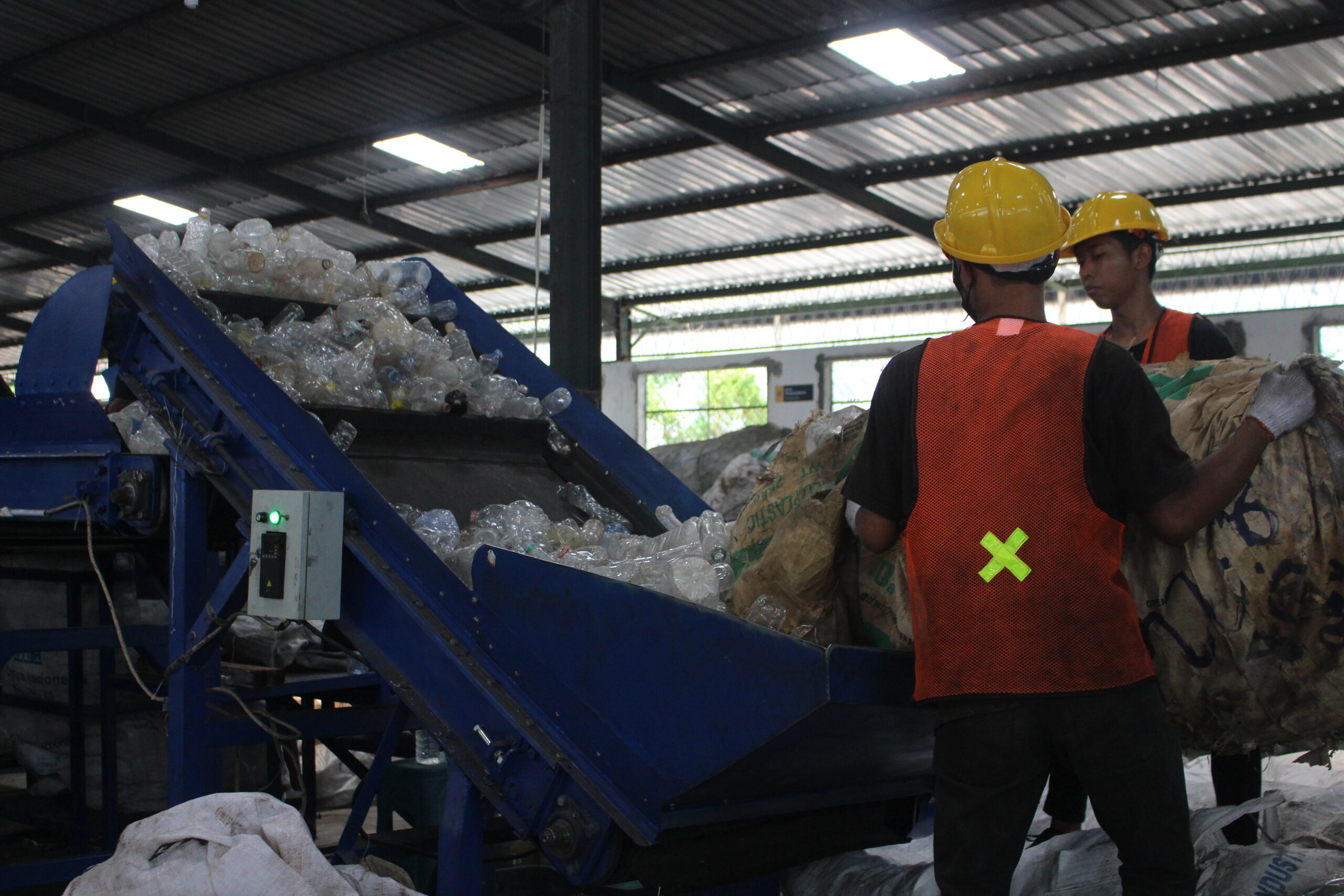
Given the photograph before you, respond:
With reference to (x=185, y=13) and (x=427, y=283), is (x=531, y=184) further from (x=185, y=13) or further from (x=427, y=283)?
(x=427, y=283)

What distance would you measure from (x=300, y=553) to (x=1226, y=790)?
7.17 feet

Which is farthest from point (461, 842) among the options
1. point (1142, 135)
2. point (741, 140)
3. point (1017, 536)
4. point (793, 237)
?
point (793, 237)

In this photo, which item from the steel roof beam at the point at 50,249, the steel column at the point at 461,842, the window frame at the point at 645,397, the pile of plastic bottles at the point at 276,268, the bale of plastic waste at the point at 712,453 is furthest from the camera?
the steel roof beam at the point at 50,249

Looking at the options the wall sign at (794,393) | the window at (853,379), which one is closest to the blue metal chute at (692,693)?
the window at (853,379)

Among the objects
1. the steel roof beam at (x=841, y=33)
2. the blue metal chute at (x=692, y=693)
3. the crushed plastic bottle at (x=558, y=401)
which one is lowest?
the blue metal chute at (x=692, y=693)

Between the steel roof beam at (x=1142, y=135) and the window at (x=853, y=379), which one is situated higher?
the steel roof beam at (x=1142, y=135)

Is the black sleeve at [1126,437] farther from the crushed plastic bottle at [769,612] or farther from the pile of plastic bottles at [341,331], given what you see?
the pile of plastic bottles at [341,331]

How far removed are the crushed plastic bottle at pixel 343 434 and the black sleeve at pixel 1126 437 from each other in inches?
77.1

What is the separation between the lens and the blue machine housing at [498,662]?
6.63 ft

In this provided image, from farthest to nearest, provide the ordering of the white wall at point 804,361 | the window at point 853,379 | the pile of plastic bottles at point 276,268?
the window at point 853,379, the white wall at point 804,361, the pile of plastic bottles at point 276,268

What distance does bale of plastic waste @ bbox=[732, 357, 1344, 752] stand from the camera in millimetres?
1763

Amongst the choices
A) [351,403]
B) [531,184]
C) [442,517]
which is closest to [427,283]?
[351,403]

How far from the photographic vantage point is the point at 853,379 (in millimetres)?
12094

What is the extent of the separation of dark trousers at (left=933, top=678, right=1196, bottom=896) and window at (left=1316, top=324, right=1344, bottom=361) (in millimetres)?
8230
